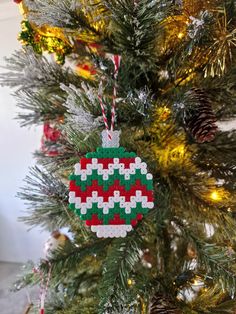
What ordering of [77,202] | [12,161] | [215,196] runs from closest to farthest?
[77,202], [215,196], [12,161]

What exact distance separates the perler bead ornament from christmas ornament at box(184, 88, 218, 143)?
0.44ft

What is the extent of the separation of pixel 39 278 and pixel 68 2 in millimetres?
523

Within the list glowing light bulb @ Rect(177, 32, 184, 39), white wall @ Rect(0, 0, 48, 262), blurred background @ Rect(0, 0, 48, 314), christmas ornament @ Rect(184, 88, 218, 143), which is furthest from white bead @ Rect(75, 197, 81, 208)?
white wall @ Rect(0, 0, 48, 262)

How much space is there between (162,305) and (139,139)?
30 centimetres

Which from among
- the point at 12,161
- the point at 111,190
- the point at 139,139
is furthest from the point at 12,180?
the point at 111,190

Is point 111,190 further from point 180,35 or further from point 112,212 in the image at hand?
point 180,35

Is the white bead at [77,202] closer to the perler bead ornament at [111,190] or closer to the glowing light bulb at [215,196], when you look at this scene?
the perler bead ornament at [111,190]

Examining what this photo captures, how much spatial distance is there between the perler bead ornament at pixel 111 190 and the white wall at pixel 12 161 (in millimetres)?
1244

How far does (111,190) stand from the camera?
445 millimetres

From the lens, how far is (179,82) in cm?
58

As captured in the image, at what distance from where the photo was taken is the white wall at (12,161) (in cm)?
156

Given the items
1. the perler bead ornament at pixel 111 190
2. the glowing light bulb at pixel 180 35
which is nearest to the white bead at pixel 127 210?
the perler bead ornament at pixel 111 190

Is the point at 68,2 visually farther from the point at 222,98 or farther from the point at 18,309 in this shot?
the point at 18,309

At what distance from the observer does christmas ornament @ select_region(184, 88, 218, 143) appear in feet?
1.69
